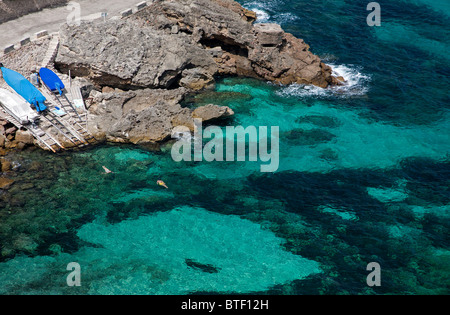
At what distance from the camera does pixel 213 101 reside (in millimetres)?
43156

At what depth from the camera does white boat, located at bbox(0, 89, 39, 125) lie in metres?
35.4

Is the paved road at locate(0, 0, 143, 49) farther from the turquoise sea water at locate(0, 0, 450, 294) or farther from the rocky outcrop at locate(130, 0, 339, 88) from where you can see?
the turquoise sea water at locate(0, 0, 450, 294)

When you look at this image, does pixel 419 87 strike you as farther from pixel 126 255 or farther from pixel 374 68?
pixel 126 255

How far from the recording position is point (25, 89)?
3647 centimetres

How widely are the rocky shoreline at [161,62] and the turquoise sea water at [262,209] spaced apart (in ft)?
5.77

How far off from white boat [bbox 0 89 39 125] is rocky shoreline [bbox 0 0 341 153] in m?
1.14

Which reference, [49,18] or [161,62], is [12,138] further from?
[49,18]

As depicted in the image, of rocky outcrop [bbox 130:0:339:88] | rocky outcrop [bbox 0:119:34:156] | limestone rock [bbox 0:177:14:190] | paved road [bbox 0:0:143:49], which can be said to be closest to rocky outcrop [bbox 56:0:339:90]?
rocky outcrop [bbox 130:0:339:88]

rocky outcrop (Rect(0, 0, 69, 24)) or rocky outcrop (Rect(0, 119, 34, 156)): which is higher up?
rocky outcrop (Rect(0, 0, 69, 24))

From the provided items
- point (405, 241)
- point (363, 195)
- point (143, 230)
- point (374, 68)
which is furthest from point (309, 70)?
point (143, 230)

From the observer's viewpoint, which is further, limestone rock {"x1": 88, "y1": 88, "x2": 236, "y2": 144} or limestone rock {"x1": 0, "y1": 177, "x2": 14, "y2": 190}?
limestone rock {"x1": 88, "y1": 88, "x2": 236, "y2": 144}

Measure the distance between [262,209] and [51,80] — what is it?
824 inches

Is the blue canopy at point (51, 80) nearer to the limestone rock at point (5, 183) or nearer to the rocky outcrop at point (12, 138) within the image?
the rocky outcrop at point (12, 138)
